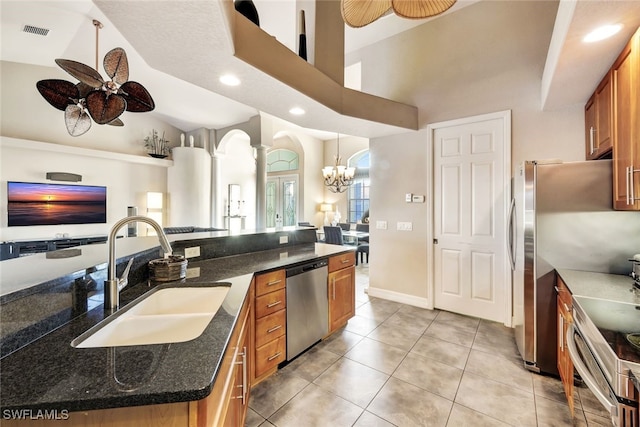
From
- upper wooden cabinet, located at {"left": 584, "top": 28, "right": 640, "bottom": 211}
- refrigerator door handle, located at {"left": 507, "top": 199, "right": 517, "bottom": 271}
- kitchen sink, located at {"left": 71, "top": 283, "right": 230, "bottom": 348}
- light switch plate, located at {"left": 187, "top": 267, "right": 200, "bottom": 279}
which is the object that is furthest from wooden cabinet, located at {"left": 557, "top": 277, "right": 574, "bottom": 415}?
light switch plate, located at {"left": 187, "top": 267, "right": 200, "bottom": 279}

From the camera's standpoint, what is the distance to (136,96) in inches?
99.0

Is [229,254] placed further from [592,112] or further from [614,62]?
[592,112]

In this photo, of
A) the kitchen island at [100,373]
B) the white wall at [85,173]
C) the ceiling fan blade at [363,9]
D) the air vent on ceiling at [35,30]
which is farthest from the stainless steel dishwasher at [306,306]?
the white wall at [85,173]

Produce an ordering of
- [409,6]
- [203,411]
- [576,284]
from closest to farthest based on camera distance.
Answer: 1. [203,411]
2. [576,284]
3. [409,6]

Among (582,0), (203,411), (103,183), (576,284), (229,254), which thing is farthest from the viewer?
(103,183)

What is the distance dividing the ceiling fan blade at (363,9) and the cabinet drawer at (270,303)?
2.17 m

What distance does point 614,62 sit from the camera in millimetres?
1730

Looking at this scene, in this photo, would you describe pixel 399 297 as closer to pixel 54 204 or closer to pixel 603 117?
pixel 603 117

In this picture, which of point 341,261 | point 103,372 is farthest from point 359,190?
point 103,372

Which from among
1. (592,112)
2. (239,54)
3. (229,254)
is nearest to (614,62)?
(592,112)

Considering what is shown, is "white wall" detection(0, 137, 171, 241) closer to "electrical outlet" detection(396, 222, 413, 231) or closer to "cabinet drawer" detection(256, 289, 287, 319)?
"cabinet drawer" detection(256, 289, 287, 319)

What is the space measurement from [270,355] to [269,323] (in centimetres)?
25

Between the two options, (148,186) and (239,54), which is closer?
(239,54)

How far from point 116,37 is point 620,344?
550 cm
